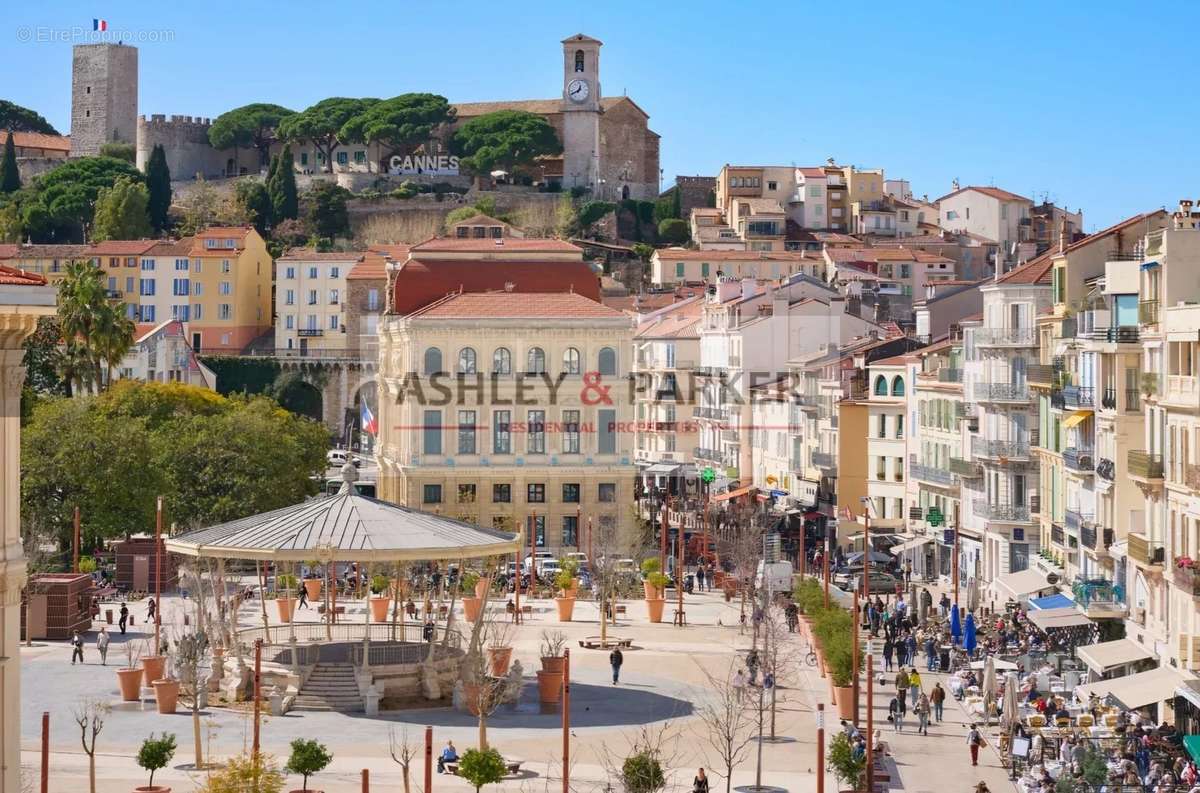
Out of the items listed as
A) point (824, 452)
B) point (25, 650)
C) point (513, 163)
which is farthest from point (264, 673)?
point (513, 163)

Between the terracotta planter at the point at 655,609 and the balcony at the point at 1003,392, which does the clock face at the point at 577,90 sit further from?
the terracotta planter at the point at 655,609

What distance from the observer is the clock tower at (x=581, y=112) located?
184375mm

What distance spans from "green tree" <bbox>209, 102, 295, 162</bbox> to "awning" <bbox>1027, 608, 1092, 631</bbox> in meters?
145

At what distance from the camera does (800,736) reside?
43656mm

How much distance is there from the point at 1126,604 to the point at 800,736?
8845 mm

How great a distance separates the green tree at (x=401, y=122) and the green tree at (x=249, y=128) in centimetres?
836

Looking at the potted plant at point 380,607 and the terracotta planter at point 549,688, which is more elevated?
the potted plant at point 380,607

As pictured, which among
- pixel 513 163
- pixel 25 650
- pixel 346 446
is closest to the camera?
pixel 25 650

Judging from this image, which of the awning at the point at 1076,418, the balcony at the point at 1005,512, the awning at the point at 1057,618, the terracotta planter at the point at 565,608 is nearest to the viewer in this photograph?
the awning at the point at 1057,618

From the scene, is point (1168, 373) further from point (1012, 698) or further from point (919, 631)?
point (919, 631)

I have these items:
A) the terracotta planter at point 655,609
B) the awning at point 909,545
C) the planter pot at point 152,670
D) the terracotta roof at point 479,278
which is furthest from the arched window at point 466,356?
the planter pot at point 152,670

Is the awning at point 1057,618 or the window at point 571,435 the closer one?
the awning at point 1057,618

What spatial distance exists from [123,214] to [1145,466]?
124286mm

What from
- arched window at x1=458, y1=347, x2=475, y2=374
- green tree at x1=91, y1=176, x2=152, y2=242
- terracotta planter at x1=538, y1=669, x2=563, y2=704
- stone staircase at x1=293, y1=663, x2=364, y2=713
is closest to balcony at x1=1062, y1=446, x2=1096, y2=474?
terracotta planter at x1=538, y1=669, x2=563, y2=704
